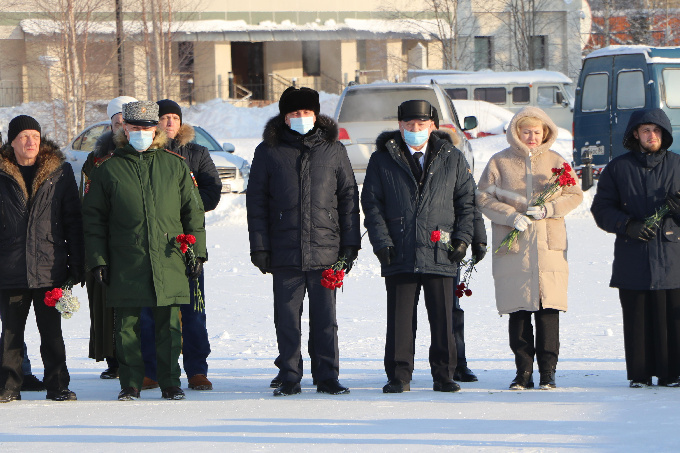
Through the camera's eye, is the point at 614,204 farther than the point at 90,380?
No

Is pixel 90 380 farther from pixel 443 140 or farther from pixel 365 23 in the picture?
pixel 365 23

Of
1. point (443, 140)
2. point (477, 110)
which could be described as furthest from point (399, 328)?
point (477, 110)

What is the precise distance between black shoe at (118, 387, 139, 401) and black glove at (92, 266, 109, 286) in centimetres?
66

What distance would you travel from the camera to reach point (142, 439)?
6023 mm

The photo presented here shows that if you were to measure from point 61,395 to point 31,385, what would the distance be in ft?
2.22

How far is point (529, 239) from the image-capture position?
24.3 ft

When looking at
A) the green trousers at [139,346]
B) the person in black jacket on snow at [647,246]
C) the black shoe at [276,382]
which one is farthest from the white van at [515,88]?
the green trousers at [139,346]

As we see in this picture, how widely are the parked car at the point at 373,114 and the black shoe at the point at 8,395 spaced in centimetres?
898

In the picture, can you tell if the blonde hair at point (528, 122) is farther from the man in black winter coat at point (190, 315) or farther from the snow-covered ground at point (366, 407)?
the man in black winter coat at point (190, 315)

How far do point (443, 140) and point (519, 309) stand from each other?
1152 millimetres

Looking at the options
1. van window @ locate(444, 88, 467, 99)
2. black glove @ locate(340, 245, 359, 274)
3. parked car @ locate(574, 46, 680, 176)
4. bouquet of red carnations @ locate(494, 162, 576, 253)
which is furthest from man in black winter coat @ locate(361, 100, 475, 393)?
van window @ locate(444, 88, 467, 99)

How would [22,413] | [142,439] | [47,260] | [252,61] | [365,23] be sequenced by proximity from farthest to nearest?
[252,61]
[365,23]
[47,260]
[22,413]
[142,439]

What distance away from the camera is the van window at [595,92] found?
22.0 meters

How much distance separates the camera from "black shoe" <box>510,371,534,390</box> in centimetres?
727
